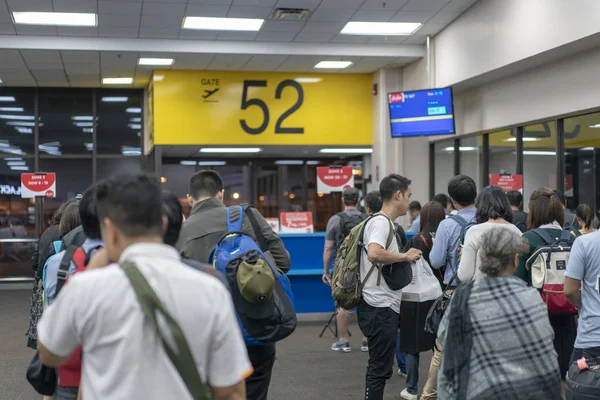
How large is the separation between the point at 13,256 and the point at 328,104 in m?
7.00

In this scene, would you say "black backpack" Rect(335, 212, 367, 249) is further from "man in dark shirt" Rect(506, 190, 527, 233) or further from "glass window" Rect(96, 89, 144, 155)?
"glass window" Rect(96, 89, 144, 155)

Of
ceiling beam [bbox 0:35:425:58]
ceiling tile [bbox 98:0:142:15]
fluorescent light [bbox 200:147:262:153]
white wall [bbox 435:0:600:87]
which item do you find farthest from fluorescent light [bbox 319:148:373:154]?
ceiling tile [bbox 98:0:142:15]

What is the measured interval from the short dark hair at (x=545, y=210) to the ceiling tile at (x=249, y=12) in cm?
644

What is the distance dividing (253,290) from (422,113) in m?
9.07

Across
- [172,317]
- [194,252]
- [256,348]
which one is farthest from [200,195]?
[172,317]

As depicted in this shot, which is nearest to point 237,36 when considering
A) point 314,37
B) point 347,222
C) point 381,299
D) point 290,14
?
point 314,37

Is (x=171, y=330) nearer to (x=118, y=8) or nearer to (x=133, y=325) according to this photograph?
(x=133, y=325)

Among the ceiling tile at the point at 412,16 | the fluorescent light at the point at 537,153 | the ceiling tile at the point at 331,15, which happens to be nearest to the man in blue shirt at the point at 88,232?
the ceiling tile at the point at 331,15

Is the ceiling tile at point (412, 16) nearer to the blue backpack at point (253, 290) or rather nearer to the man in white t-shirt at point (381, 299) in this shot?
the man in white t-shirt at point (381, 299)

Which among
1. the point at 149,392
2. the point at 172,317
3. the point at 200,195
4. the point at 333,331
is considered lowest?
the point at 333,331

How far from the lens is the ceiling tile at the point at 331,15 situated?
35.6ft

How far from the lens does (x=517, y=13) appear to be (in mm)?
9734

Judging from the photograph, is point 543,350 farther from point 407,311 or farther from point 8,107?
point 8,107

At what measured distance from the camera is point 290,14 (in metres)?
10.8
